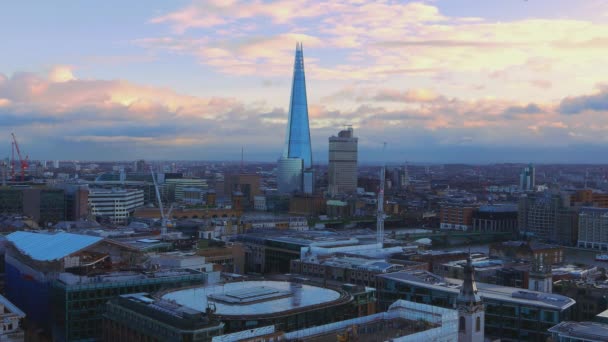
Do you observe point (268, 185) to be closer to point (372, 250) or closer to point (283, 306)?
point (372, 250)

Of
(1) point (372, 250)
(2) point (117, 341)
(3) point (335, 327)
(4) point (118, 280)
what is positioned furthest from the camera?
(1) point (372, 250)

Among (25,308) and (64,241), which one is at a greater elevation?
(64,241)

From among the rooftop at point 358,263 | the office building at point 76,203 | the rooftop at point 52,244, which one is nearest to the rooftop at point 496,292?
the rooftop at point 358,263

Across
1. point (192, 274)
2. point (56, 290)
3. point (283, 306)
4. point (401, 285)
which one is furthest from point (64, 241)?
point (401, 285)

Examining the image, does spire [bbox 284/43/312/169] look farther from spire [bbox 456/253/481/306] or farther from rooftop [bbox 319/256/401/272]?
spire [bbox 456/253/481/306]

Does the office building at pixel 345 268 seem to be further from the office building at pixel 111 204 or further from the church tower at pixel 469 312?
the office building at pixel 111 204

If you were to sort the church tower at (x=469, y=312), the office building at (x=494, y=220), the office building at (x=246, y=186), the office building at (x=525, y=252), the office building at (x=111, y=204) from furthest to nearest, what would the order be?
the office building at (x=246, y=186), the office building at (x=494, y=220), the office building at (x=111, y=204), the office building at (x=525, y=252), the church tower at (x=469, y=312)
